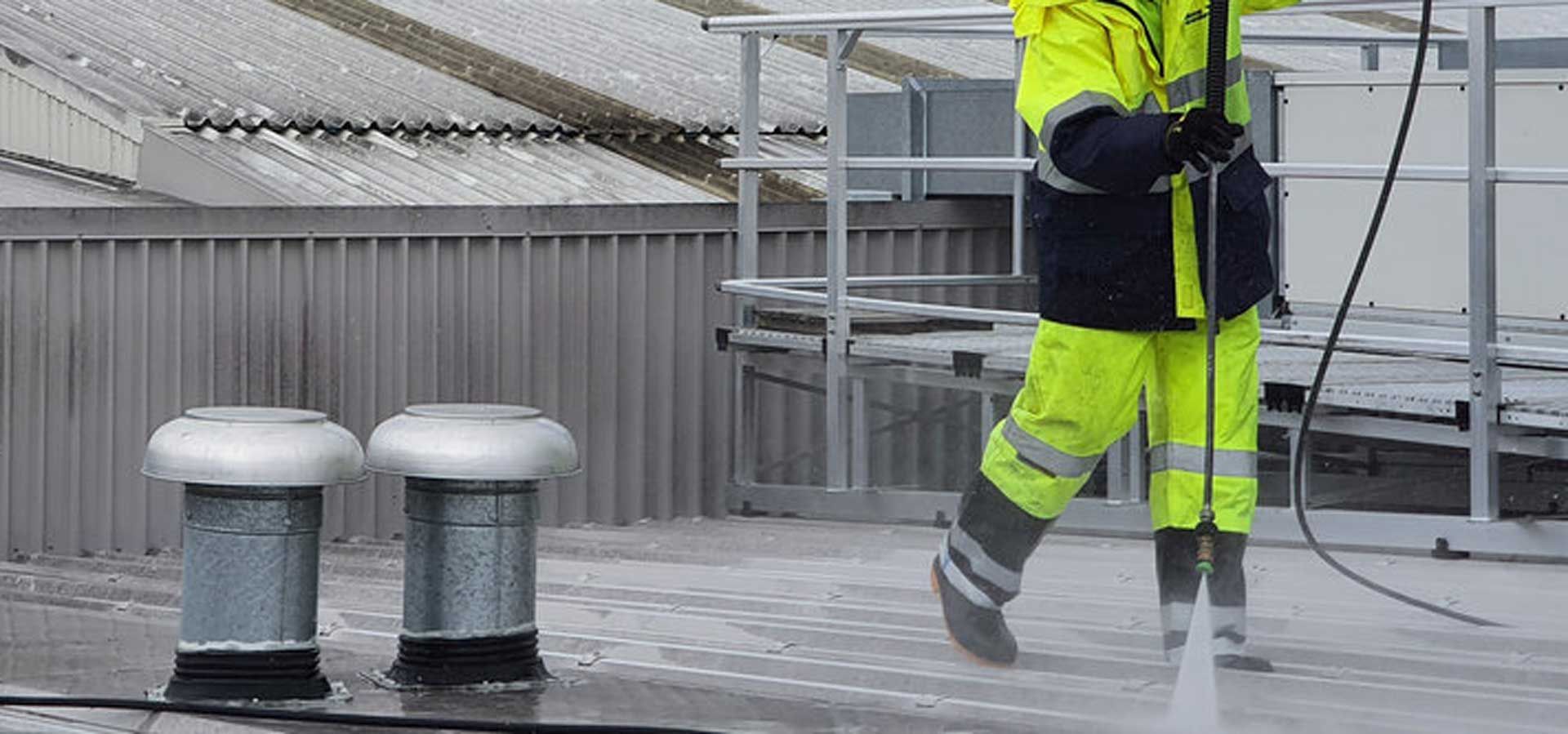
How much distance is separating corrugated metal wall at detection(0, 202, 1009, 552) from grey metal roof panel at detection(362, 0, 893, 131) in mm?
2200

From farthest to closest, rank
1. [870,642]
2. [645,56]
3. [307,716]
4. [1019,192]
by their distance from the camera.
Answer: [645,56] → [1019,192] → [870,642] → [307,716]

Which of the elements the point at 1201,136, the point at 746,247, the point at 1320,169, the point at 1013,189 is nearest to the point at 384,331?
the point at 746,247

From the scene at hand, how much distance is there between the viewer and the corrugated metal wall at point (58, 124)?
10.2 meters

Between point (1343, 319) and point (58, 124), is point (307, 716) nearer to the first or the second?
point (1343, 319)

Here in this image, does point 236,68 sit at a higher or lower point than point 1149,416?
higher

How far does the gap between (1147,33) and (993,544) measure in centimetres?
133

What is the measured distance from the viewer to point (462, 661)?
6.48 m

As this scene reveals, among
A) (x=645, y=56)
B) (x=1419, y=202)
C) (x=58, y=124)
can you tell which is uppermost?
(x=645, y=56)

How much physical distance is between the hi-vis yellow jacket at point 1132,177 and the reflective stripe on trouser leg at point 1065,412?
61mm

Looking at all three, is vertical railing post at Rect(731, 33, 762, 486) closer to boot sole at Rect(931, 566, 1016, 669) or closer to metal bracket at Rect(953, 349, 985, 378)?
metal bracket at Rect(953, 349, 985, 378)

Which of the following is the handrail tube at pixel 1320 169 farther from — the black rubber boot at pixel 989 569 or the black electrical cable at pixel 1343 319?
the black rubber boot at pixel 989 569

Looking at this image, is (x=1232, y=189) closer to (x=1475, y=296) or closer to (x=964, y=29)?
(x=1475, y=296)

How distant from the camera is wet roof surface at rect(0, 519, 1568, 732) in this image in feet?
19.9

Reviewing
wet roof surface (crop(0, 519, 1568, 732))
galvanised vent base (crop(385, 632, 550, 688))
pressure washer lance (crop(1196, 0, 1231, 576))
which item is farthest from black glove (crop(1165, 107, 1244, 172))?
galvanised vent base (crop(385, 632, 550, 688))
